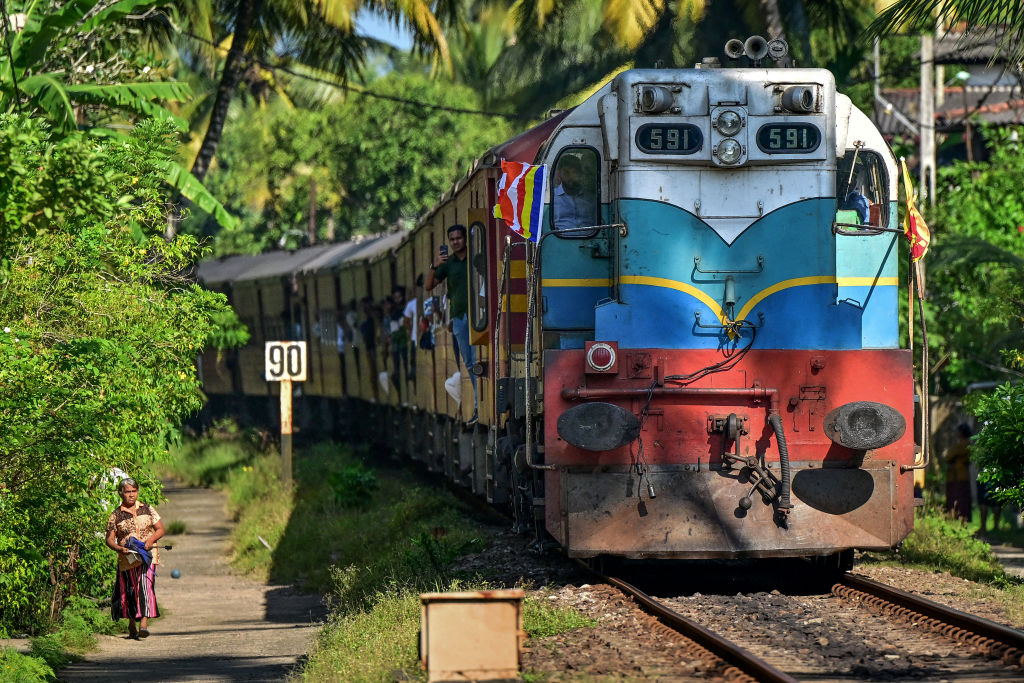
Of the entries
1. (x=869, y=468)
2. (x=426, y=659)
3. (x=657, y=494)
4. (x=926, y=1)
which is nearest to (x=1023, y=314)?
(x=926, y=1)

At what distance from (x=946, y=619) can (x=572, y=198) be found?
12.5 feet

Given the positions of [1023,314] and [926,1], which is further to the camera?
[1023,314]

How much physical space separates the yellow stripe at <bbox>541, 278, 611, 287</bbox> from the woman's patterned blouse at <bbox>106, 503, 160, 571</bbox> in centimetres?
412

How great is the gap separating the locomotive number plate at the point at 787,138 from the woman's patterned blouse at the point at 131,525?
5844 mm

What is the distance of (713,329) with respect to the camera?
10047 mm

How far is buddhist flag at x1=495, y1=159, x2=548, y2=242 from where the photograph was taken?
10148mm

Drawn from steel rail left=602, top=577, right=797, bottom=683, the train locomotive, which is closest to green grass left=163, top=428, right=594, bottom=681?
steel rail left=602, top=577, right=797, bottom=683

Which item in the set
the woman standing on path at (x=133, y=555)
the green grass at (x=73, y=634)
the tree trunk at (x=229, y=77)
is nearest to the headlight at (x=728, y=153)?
the woman standing on path at (x=133, y=555)

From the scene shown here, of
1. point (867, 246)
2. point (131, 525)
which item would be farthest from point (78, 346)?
point (867, 246)

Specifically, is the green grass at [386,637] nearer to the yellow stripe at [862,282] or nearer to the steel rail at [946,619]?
the steel rail at [946,619]

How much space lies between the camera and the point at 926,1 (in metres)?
11.8

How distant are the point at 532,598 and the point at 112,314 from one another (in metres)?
4.87

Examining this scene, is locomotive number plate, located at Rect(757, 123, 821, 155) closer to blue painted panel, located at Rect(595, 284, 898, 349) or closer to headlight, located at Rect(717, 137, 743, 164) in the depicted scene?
headlight, located at Rect(717, 137, 743, 164)

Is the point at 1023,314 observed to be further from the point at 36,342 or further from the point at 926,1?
the point at 36,342
